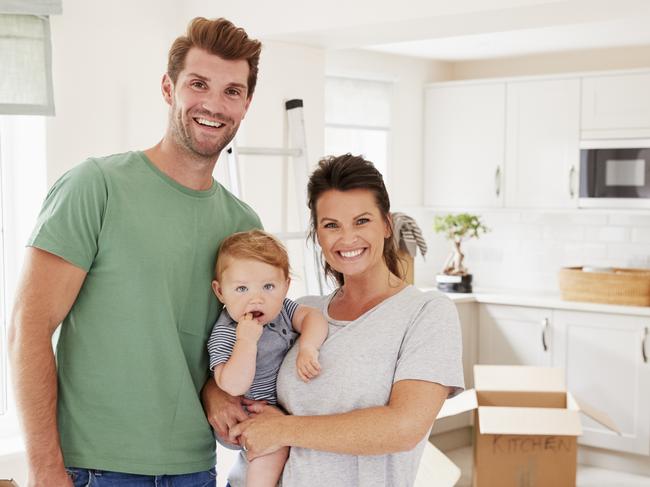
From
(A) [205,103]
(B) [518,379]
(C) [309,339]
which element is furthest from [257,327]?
(B) [518,379]

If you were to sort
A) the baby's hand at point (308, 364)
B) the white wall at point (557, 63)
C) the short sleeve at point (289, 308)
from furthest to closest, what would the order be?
the white wall at point (557, 63), the short sleeve at point (289, 308), the baby's hand at point (308, 364)

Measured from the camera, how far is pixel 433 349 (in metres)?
1.81

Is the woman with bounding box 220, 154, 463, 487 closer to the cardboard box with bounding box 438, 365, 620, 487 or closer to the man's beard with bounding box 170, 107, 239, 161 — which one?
the man's beard with bounding box 170, 107, 239, 161

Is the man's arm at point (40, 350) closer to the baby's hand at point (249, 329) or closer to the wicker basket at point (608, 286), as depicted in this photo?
the baby's hand at point (249, 329)

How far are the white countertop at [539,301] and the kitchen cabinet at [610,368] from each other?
42 millimetres

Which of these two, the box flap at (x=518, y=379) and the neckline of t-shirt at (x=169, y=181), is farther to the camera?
the box flap at (x=518, y=379)

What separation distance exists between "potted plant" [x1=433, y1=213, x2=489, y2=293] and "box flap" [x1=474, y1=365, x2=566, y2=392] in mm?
1880

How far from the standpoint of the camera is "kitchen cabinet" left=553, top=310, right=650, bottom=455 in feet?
16.5

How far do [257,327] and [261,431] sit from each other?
0.73 ft

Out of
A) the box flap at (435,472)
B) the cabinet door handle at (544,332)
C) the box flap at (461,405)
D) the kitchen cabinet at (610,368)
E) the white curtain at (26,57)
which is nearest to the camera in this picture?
the white curtain at (26,57)

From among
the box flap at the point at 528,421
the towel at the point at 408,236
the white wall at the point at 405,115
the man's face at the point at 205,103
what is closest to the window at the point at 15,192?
the towel at the point at 408,236

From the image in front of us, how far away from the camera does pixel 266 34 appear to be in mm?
3498

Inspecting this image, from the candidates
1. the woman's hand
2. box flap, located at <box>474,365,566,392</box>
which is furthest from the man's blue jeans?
box flap, located at <box>474,365,566,392</box>

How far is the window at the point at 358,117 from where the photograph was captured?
5.46 meters
